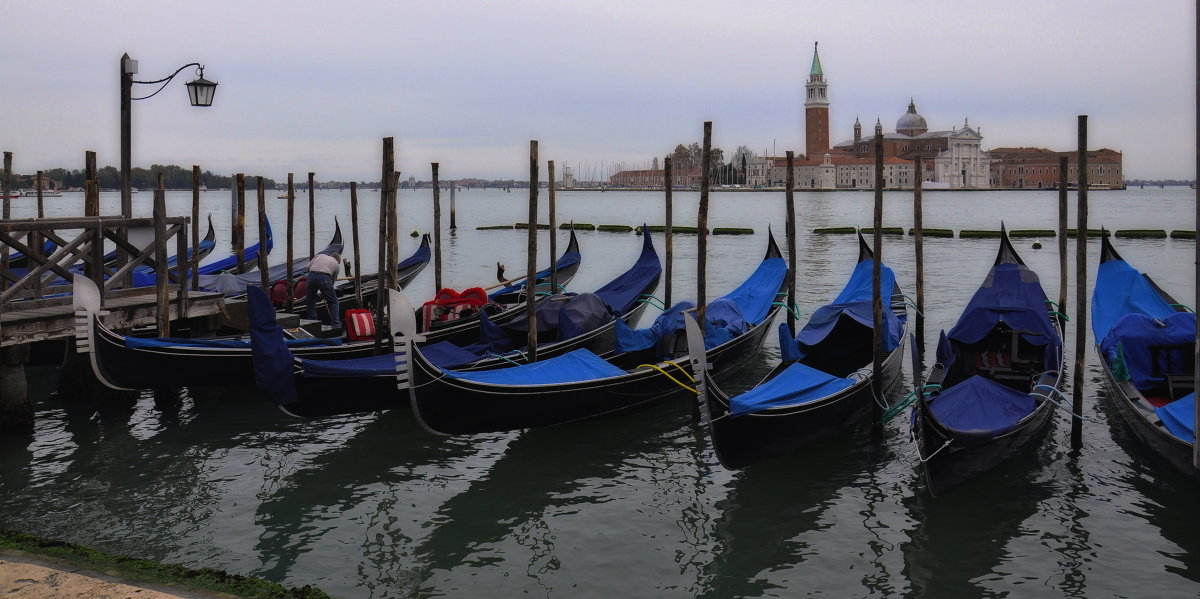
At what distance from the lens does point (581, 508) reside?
18.2 ft

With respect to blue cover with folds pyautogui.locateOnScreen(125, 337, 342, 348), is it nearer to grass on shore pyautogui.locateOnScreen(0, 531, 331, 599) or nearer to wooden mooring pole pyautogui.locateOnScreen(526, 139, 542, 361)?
wooden mooring pole pyautogui.locateOnScreen(526, 139, 542, 361)

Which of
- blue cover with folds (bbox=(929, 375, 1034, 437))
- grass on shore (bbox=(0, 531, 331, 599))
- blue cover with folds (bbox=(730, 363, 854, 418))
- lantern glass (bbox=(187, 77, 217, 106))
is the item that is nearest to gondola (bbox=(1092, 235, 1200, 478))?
blue cover with folds (bbox=(929, 375, 1034, 437))

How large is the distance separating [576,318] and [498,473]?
237cm

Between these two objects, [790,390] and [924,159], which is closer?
[790,390]

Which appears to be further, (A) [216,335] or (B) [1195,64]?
(A) [216,335]

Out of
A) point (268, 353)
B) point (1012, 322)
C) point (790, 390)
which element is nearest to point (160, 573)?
point (268, 353)

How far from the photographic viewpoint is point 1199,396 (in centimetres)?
481

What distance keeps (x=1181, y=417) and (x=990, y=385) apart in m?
1.02

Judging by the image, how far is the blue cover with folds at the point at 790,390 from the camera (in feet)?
18.7

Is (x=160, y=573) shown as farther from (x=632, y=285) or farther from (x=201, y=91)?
(x=632, y=285)

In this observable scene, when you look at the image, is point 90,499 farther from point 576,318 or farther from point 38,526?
point 576,318

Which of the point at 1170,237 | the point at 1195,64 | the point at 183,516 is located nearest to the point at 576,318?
the point at 183,516

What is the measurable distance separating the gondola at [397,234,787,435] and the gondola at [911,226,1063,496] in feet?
5.33

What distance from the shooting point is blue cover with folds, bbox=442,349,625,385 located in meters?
6.25
